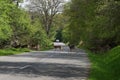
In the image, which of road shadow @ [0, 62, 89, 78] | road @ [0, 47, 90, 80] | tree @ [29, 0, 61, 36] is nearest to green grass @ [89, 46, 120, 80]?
road @ [0, 47, 90, 80]

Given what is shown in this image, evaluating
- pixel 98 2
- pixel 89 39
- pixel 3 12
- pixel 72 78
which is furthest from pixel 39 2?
pixel 72 78

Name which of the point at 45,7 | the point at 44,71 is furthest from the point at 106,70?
the point at 45,7

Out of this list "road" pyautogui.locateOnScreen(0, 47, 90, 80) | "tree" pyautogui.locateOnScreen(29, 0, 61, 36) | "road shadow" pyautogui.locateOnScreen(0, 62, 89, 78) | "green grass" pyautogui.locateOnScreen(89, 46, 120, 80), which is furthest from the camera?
"tree" pyautogui.locateOnScreen(29, 0, 61, 36)

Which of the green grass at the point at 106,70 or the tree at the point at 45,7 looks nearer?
the green grass at the point at 106,70

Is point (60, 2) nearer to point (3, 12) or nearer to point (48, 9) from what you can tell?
point (48, 9)

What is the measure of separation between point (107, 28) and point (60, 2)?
82.0 m

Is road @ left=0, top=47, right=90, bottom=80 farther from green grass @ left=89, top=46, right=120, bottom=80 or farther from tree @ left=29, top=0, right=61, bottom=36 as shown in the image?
tree @ left=29, top=0, right=61, bottom=36

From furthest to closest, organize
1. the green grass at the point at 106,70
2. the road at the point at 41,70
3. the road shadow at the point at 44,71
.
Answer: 1. the road shadow at the point at 44,71
2. the green grass at the point at 106,70
3. the road at the point at 41,70

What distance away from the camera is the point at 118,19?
22.6 metres

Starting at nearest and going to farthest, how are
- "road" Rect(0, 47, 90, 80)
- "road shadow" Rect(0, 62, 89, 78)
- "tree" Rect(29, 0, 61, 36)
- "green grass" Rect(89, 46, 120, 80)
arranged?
"road" Rect(0, 47, 90, 80)
"green grass" Rect(89, 46, 120, 80)
"road shadow" Rect(0, 62, 89, 78)
"tree" Rect(29, 0, 61, 36)

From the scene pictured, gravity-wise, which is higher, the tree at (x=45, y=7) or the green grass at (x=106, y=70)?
the green grass at (x=106, y=70)

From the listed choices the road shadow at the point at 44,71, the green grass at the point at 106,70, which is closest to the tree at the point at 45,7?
the green grass at the point at 106,70

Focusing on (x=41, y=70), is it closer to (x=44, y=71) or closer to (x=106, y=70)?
(x=44, y=71)

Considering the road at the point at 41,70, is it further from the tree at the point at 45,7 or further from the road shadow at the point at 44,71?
the tree at the point at 45,7
